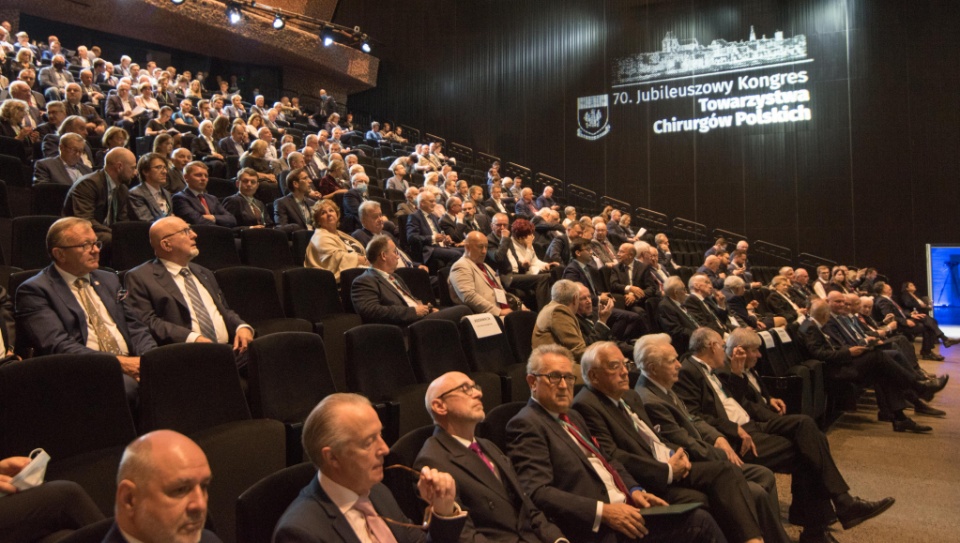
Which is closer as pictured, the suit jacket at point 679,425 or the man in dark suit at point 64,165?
the suit jacket at point 679,425

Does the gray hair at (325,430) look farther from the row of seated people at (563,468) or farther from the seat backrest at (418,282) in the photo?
the seat backrest at (418,282)

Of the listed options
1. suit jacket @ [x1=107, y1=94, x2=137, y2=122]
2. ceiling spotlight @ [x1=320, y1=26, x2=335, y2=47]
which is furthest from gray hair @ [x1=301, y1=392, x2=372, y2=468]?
ceiling spotlight @ [x1=320, y1=26, x2=335, y2=47]

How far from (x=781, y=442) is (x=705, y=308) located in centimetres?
207

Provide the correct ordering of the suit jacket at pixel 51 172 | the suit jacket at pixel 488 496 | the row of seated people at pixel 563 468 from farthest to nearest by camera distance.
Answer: the suit jacket at pixel 51 172
the suit jacket at pixel 488 496
the row of seated people at pixel 563 468

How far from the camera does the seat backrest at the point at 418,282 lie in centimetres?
393

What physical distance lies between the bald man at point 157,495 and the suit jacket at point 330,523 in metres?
0.24

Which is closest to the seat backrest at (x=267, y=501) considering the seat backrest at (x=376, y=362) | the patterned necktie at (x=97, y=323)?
the seat backrest at (x=376, y=362)

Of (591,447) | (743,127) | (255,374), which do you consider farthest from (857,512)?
(743,127)

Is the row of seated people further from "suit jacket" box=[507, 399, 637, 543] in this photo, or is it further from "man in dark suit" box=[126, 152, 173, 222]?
"man in dark suit" box=[126, 152, 173, 222]

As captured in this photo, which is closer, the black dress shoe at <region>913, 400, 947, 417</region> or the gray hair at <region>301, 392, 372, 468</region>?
the gray hair at <region>301, 392, 372, 468</region>

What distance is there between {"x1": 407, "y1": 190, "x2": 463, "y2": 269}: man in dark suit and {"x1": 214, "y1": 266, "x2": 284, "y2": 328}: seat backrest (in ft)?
6.71

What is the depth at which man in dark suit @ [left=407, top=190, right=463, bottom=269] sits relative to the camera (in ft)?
16.6

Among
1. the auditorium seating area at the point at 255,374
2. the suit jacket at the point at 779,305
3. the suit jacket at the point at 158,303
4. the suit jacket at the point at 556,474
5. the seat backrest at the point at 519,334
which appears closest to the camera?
the auditorium seating area at the point at 255,374

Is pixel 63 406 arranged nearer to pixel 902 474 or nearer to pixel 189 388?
pixel 189 388
